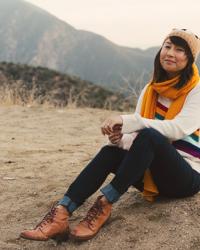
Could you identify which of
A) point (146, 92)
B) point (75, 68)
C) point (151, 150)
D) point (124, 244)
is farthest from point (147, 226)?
point (75, 68)

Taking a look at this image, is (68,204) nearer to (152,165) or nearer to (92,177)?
(92,177)

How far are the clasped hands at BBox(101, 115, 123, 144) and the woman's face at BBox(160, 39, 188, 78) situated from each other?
0.43 metres

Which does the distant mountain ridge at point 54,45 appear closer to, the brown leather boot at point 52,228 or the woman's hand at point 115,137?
the woman's hand at point 115,137

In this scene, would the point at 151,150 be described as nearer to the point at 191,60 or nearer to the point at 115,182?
the point at 115,182

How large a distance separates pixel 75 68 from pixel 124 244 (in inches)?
2915

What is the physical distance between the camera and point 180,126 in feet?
10.8

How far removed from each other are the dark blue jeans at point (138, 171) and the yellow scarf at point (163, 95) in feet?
0.16

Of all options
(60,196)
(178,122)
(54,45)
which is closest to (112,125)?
(178,122)

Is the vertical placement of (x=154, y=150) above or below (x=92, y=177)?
above

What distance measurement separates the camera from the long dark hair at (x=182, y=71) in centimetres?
339

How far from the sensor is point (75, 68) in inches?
3024

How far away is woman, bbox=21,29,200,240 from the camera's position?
3230 mm

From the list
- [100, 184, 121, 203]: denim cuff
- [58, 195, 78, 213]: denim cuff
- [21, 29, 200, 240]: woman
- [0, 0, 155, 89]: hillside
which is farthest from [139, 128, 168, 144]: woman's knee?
[0, 0, 155, 89]: hillside

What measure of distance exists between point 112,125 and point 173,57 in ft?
1.76
